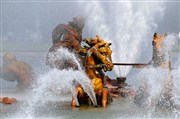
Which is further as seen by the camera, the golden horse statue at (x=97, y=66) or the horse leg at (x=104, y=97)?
the golden horse statue at (x=97, y=66)

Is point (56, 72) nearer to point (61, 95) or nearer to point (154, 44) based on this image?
point (154, 44)

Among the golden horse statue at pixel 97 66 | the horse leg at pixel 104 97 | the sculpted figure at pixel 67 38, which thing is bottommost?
the horse leg at pixel 104 97

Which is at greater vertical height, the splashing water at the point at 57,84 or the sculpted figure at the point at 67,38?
the sculpted figure at the point at 67,38

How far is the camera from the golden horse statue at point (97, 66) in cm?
904

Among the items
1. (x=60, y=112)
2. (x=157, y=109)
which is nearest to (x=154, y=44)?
(x=157, y=109)

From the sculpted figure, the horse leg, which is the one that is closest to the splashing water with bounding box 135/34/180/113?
the horse leg

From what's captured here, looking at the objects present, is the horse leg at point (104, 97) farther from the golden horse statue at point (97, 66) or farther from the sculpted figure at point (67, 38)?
the sculpted figure at point (67, 38)

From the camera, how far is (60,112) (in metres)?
7.91

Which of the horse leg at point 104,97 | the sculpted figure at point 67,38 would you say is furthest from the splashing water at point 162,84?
the sculpted figure at point 67,38

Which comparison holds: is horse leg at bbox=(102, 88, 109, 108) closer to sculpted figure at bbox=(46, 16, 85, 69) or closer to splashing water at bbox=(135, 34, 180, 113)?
splashing water at bbox=(135, 34, 180, 113)

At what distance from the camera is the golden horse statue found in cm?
904

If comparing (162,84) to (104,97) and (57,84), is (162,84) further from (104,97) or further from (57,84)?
(57,84)

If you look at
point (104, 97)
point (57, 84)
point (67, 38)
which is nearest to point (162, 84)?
point (104, 97)

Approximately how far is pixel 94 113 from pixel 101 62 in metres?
1.73
